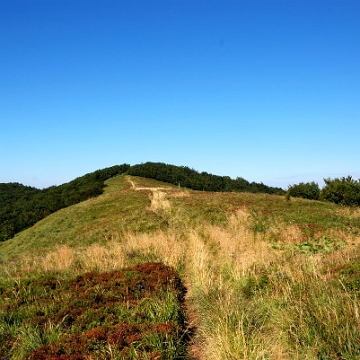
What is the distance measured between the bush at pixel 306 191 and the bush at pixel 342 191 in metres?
2.52

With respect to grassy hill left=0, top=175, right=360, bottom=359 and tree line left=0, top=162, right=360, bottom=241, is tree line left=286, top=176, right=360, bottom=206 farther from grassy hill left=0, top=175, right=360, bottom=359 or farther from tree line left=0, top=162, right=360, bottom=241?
grassy hill left=0, top=175, right=360, bottom=359

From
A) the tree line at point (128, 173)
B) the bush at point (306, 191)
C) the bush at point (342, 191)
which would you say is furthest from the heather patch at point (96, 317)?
the bush at point (306, 191)

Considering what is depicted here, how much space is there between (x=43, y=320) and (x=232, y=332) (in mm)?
3702

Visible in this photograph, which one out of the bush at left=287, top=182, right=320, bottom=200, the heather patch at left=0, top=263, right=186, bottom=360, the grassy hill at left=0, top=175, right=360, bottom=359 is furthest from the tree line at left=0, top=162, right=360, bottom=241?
the heather patch at left=0, top=263, right=186, bottom=360

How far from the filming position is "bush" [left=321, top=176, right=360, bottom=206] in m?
39.0

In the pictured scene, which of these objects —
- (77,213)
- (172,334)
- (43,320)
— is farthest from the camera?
(77,213)

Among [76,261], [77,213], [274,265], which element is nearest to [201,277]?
[274,265]

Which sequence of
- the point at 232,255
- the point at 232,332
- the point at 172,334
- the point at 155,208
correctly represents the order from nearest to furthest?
the point at 232,332 < the point at 172,334 < the point at 232,255 < the point at 155,208

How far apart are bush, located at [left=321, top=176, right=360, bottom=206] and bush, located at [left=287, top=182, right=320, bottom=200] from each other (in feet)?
8.26

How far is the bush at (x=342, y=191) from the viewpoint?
128 ft

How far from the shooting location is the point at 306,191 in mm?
46406

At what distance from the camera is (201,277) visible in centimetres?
841

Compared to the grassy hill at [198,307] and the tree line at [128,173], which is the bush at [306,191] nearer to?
the tree line at [128,173]

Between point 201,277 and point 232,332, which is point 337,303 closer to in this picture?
point 232,332
